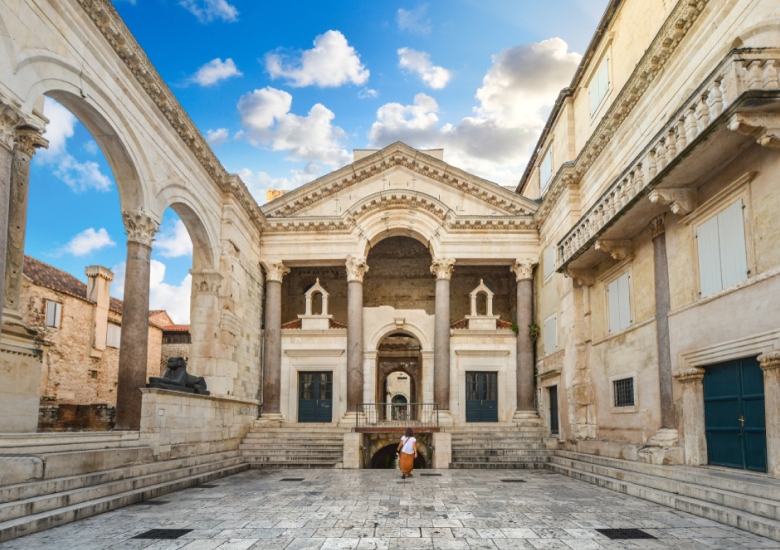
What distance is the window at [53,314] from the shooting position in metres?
28.4

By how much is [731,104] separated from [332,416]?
68.3 ft

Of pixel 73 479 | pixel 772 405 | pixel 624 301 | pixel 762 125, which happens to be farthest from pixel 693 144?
pixel 73 479

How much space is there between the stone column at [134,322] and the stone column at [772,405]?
43.2ft

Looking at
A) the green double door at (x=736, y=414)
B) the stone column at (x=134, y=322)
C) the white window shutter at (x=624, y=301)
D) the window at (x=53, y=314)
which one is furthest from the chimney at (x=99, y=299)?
the green double door at (x=736, y=414)

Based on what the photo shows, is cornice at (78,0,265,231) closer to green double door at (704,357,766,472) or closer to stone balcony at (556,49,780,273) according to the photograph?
stone balcony at (556,49,780,273)

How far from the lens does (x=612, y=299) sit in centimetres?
1833

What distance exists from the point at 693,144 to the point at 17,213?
1203cm

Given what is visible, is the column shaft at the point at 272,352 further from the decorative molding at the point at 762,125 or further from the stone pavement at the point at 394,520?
the decorative molding at the point at 762,125

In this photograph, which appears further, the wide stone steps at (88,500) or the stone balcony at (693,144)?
the stone balcony at (693,144)

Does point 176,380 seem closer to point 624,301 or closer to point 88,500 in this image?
point 88,500

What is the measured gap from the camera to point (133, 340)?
52.9 feet

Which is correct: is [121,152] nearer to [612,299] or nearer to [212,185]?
[212,185]

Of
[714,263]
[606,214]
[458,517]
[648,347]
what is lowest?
[458,517]

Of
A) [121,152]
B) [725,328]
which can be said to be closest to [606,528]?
[725,328]
